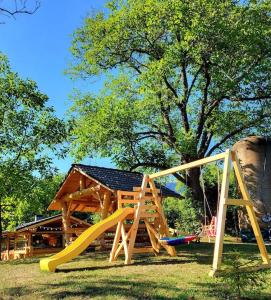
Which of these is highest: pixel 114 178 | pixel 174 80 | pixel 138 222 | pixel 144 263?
pixel 174 80

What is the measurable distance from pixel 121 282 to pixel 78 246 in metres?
3.61

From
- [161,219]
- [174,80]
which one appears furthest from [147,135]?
[161,219]

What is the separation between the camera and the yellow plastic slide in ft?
39.1

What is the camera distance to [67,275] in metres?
10.9

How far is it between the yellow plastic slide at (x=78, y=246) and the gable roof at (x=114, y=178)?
2182 mm

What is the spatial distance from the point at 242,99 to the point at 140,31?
7.40 m

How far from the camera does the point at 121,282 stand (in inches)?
371

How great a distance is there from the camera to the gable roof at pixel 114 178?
53.6 ft

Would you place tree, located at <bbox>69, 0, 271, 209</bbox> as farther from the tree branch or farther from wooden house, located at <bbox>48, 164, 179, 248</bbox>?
wooden house, located at <bbox>48, 164, 179, 248</bbox>

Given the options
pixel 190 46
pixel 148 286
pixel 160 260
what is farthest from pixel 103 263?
pixel 190 46

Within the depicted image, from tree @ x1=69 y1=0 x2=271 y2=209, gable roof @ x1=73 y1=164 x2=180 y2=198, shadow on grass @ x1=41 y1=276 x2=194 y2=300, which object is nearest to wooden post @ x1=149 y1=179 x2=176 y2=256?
gable roof @ x1=73 y1=164 x2=180 y2=198

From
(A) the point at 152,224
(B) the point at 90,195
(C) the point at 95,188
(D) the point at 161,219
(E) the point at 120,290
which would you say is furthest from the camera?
(B) the point at 90,195

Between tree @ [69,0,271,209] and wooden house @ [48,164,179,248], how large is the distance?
521cm

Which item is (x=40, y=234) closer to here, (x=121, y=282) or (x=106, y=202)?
(x=106, y=202)
